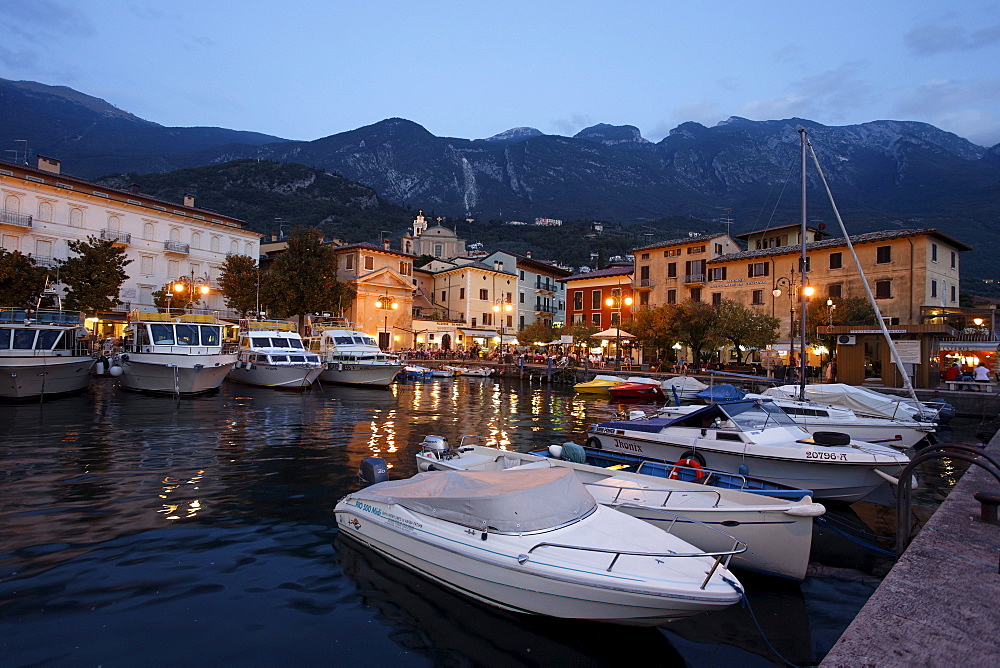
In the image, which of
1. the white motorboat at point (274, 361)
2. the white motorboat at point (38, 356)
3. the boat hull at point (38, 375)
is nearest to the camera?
the boat hull at point (38, 375)

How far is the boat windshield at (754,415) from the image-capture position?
13195 mm

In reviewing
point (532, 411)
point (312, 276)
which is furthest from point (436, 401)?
point (312, 276)

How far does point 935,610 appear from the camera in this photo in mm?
4664

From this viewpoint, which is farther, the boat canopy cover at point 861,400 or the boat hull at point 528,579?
the boat canopy cover at point 861,400

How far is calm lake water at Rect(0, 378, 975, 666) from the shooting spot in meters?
6.22

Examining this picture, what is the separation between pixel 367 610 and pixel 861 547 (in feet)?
27.9

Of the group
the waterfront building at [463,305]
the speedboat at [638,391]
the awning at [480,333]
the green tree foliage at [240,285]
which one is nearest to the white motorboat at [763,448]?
the speedboat at [638,391]

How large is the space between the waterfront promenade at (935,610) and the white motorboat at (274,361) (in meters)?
34.1

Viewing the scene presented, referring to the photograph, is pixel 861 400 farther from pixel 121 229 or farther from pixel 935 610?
pixel 121 229

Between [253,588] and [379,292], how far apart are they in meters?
60.0

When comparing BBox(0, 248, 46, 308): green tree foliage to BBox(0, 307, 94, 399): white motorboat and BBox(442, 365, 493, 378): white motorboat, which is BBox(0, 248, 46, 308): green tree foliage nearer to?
BBox(0, 307, 94, 399): white motorboat

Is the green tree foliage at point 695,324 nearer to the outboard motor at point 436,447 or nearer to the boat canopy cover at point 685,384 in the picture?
the boat canopy cover at point 685,384

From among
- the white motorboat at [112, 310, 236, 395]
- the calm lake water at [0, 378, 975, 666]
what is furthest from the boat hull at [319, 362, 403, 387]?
the calm lake water at [0, 378, 975, 666]

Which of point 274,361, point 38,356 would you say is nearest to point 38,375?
point 38,356
